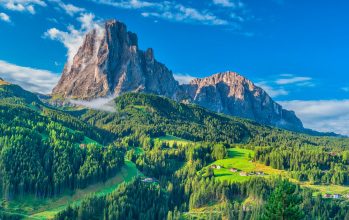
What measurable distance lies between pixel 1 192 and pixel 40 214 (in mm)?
25358

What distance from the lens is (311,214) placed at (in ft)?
592

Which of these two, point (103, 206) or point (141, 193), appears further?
point (141, 193)

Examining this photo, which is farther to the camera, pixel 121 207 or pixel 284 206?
pixel 121 207

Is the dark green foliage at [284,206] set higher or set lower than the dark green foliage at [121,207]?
higher

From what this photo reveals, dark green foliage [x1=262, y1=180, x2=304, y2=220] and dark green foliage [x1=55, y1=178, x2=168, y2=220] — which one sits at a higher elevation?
dark green foliage [x1=262, y1=180, x2=304, y2=220]

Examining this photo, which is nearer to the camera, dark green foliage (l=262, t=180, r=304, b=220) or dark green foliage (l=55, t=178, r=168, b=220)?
dark green foliage (l=262, t=180, r=304, b=220)

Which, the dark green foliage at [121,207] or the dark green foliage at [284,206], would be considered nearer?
the dark green foliage at [284,206]

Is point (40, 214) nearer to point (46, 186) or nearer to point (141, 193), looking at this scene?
point (46, 186)

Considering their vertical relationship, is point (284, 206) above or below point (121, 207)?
above

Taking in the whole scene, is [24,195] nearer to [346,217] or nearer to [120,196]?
[120,196]

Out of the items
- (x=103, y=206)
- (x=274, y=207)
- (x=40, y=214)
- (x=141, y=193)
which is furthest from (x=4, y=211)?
(x=274, y=207)

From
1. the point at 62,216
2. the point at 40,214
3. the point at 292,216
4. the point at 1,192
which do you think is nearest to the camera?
the point at 292,216

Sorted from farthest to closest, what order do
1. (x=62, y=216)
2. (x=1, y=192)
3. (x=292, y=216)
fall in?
1. (x=1, y=192)
2. (x=62, y=216)
3. (x=292, y=216)

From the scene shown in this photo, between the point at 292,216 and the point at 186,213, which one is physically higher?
the point at 292,216
